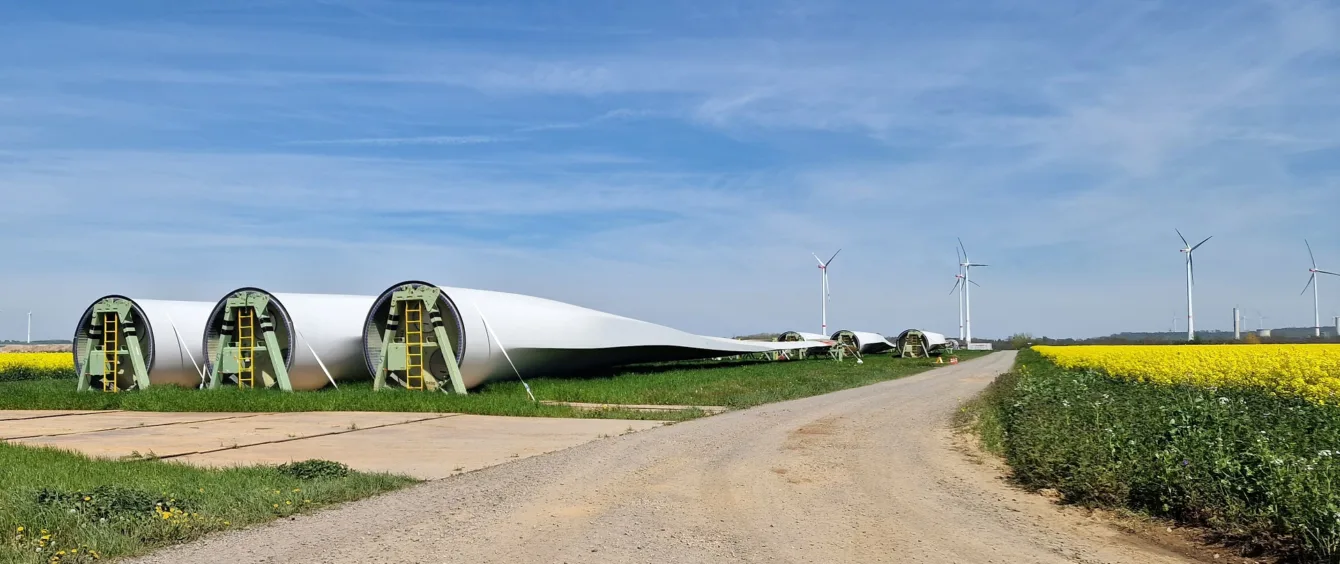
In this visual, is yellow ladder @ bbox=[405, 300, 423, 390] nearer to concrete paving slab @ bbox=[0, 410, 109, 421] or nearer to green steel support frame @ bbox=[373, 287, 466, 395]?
green steel support frame @ bbox=[373, 287, 466, 395]

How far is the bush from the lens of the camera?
37.3ft

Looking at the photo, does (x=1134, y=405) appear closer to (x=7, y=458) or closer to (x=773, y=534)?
(x=773, y=534)

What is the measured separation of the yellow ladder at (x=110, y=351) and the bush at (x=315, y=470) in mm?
24760

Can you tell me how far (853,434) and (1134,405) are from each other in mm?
4501

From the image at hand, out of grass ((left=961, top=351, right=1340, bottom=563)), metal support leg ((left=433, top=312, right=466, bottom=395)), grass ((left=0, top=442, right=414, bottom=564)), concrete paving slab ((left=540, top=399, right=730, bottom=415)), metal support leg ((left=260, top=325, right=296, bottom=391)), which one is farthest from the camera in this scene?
metal support leg ((left=260, top=325, right=296, bottom=391))

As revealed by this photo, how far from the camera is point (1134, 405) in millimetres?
13422

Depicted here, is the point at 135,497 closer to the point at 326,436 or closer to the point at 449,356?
the point at 326,436

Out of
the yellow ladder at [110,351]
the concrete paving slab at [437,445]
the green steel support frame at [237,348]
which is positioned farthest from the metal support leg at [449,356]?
the yellow ladder at [110,351]

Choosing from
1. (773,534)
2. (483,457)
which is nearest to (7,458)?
(483,457)

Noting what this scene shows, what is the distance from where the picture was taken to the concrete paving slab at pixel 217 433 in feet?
52.2

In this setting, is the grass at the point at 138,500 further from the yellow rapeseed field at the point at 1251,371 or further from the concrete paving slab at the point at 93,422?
the yellow rapeseed field at the point at 1251,371

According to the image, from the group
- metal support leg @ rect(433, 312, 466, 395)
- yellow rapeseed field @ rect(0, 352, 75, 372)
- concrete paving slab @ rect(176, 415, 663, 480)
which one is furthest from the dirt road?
yellow rapeseed field @ rect(0, 352, 75, 372)

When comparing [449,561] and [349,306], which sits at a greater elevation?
[349,306]

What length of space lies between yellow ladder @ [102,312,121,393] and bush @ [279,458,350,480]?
2476cm
